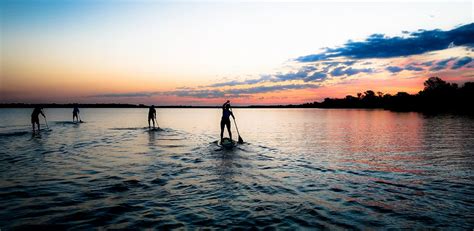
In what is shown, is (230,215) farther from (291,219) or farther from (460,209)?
(460,209)

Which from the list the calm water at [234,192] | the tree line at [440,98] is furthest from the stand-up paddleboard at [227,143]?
the tree line at [440,98]

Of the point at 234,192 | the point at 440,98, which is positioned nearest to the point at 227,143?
the point at 234,192

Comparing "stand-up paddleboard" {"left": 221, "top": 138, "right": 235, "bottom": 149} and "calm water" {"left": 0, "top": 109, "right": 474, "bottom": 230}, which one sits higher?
"calm water" {"left": 0, "top": 109, "right": 474, "bottom": 230}

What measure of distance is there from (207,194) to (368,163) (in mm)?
9824

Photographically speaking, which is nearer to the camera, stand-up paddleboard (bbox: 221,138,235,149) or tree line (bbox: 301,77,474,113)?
stand-up paddleboard (bbox: 221,138,235,149)

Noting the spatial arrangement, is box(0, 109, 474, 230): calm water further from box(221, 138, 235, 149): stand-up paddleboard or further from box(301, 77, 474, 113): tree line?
box(301, 77, 474, 113): tree line

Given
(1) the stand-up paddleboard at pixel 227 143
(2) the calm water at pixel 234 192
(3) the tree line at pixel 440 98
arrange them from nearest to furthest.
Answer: (2) the calm water at pixel 234 192, (1) the stand-up paddleboard at pixel 227 143, (3) the tree line at pixel 440 98

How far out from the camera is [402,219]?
692cm

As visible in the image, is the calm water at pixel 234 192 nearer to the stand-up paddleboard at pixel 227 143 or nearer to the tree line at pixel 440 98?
the stand-up paddleboard at pixel 227 143

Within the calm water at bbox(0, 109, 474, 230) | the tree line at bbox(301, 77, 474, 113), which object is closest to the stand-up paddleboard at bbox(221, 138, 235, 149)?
the calm water at bbox(0, 109, 474, 230)

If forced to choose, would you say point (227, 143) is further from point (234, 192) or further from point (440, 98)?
point (440, 98)

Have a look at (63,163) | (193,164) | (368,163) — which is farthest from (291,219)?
(63,163)

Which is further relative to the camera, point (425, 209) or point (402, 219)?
point (425, 209)

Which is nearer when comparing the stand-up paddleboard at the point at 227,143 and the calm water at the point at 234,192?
the calm water at the point at 234,192
